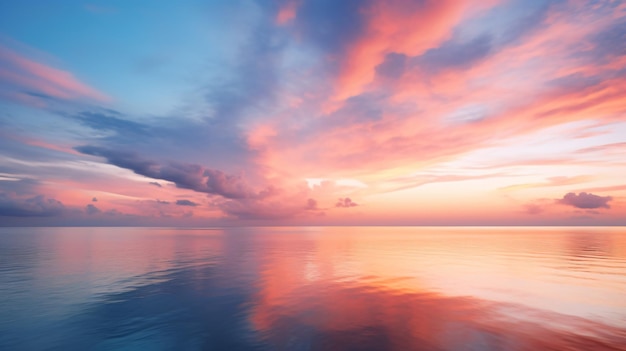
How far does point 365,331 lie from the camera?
20.6 meters

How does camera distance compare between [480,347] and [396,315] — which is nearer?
[480,347]

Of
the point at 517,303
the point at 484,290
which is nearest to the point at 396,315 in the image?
the point at 517,303

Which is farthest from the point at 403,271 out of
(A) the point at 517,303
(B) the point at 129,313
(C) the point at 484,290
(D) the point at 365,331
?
(B) the point at 129,313

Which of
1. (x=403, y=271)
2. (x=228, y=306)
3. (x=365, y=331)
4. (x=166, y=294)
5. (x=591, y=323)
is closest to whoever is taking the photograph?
(x=365, y=331)

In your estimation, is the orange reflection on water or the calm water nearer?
the calm water

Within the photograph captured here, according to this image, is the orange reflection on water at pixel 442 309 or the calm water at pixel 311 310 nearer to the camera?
the calm water at pixel 311 310

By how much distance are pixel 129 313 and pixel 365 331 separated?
18182 millimetres

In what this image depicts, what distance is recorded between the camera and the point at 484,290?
3281 cm

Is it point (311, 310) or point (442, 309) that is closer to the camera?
point (311, 310)

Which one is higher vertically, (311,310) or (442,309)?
(311,310)

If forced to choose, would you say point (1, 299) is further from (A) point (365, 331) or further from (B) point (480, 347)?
(B) point (480, 347)

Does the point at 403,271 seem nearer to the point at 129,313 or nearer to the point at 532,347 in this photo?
A: the point at 532,347

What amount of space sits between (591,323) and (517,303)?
5.70 meters

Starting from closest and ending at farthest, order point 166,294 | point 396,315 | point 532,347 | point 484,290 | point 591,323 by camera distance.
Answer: point 532,347, point 591,323, point 396,315, point 166,294, point 484,290
